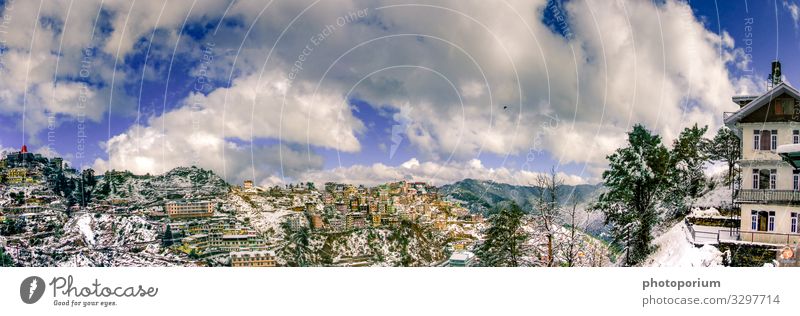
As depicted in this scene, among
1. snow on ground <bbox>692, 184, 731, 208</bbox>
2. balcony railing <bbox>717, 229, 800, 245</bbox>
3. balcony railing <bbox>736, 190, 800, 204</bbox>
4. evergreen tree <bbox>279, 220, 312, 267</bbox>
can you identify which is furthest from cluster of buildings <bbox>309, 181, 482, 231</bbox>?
snow on ground <bbox>692, 184, 731, 208</bbox>

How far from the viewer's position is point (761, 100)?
8070 millimetres

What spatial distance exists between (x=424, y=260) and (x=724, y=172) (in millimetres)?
10210

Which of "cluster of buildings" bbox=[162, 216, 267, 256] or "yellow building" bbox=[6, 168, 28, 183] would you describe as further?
"cluster of buildings" bbox=[162, 216, 267, 256]

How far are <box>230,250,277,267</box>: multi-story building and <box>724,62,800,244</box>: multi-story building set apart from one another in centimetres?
993

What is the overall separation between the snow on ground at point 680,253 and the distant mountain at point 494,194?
66.4 inches

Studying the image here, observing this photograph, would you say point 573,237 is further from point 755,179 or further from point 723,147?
point 723,147

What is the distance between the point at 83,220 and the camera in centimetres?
1166

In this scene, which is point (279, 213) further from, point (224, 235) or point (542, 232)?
point (542, 232)

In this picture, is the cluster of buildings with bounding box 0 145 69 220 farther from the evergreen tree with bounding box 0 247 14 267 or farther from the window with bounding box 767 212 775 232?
the window with bounding box 767 212 775 232

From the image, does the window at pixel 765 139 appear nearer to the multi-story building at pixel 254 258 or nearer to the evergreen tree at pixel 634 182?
the evergreen tree at pixel 634 182

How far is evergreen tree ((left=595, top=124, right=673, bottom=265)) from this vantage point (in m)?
10.1

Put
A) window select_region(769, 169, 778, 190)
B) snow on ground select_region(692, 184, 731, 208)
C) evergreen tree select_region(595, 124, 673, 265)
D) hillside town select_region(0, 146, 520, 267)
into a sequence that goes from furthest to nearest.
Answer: snow on ground select_region(692, 184, 731, 208), hillside town select_region(0, 146, 520, 267), evergreen tree select_region(595, 124, 673, 265), window select_region(769, 169, 778, 190)

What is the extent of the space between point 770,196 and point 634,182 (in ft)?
7.94
